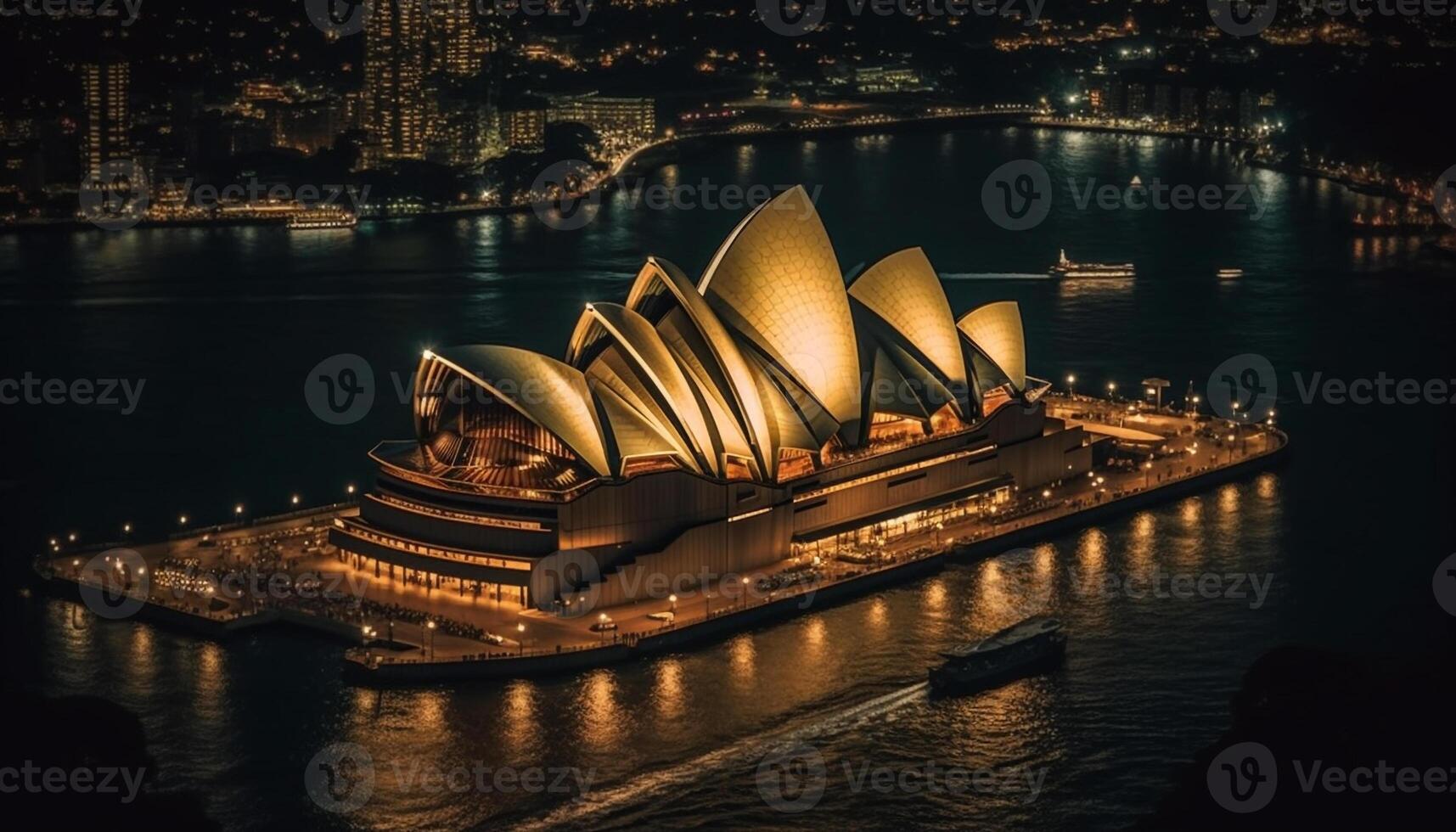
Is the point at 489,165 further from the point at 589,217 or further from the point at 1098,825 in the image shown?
the point at 1098,825

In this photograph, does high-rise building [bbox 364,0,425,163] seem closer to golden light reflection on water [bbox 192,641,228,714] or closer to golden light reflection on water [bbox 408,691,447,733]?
golden light reflection on water [bbox 192,641,228,714]

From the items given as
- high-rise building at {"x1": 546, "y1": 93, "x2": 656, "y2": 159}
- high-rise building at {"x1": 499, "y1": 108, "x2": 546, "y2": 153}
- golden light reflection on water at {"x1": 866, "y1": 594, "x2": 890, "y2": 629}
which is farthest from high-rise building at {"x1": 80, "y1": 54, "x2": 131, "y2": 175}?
golden light reflection on water at {"x1": 866, "y1": 594, "x2": 890, "y2": 629}

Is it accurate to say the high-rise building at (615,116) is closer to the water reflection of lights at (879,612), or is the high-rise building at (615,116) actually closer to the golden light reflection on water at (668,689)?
the water reflection of lights at (879,612)

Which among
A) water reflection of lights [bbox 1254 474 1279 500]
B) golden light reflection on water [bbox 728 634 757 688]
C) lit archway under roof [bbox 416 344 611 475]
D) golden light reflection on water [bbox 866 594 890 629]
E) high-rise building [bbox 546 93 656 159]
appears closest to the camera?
golden light reflection on water [bbox 728 634 757 688]

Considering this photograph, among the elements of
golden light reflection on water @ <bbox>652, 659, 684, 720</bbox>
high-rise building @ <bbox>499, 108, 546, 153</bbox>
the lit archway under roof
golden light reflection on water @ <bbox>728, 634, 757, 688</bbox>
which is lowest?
golden light reflection on water @ <bbox>652, 659, 684, 720</bbox>

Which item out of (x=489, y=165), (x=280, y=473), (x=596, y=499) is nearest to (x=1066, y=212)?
(x=489, y=165)

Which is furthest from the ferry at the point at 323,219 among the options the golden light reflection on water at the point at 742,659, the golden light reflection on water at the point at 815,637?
the golden light reflection on water at the point at 742,659
